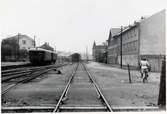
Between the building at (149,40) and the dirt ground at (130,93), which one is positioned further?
the building at (149,40)

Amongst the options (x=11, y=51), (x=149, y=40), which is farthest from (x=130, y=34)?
(x=11, y=51)

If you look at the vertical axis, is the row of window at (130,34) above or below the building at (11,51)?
above

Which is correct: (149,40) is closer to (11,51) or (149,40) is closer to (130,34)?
(130,34)

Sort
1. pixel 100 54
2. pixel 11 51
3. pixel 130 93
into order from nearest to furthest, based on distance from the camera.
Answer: pixel 130 93
pixel 11 51
pixel 100 54

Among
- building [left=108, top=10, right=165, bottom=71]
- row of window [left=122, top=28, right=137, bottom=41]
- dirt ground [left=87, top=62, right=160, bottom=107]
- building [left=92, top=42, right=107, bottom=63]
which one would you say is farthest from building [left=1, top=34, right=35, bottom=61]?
dirt ground [left=87, top=62, right=160, bottom=107]

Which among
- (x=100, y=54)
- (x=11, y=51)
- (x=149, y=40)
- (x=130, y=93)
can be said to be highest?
(x=149, y=40)

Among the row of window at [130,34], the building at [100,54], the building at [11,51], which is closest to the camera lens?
the row of window at [130,34]

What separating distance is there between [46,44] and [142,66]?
98.8 m

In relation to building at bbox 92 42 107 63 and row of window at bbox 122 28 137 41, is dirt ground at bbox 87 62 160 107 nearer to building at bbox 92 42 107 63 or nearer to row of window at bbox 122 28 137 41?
row of window at bbox 122 28 137 41

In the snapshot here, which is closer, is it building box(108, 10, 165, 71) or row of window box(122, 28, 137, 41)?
building box(108, 10, 165, 71)

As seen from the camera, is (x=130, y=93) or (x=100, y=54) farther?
(x=100, y=54)

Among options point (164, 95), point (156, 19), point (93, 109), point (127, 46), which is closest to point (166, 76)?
point (164, 95)

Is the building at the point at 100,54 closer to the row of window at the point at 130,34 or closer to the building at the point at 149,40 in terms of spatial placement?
the row of window at the point at 130,34

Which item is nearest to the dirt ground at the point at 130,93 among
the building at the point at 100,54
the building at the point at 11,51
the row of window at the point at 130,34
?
the row of window at the point at 130,34
